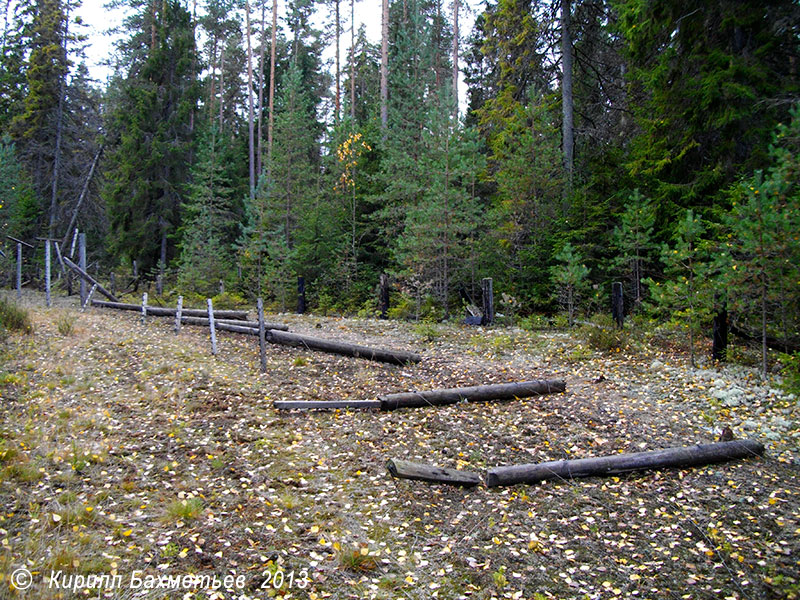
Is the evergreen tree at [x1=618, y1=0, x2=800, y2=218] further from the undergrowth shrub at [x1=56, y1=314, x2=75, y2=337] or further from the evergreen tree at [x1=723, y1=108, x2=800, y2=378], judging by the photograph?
the undergrowth shrub at [x1=56, y1=314, x2=75, y2=337]

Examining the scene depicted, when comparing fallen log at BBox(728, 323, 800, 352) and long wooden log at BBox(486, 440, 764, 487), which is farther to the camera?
fallen log at BBox(728, 323, 800, 352)

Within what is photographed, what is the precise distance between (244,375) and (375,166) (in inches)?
554

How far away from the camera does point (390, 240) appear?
1933 centimetres

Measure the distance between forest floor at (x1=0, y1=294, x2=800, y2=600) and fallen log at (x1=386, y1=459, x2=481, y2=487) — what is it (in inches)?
3.9

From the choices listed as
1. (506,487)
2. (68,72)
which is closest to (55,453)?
(506,487)

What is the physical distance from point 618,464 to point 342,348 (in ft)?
21.5

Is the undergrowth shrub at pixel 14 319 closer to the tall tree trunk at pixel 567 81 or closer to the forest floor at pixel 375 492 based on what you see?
the forest floor at pixel 375 492

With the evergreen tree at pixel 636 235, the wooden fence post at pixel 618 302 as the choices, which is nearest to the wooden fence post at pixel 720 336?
the wooden fence post at pixel 618 302

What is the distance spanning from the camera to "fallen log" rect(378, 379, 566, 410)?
7.77 m

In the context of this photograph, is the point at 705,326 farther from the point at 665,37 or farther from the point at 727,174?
the point at 665,37

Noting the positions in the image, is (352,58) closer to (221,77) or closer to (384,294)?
(221,77)

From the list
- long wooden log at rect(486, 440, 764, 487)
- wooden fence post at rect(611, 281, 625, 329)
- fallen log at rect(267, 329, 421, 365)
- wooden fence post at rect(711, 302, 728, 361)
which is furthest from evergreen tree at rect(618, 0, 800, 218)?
fallen log at rect(267, 329, 421, 365)

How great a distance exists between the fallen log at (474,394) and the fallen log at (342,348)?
7.51ft

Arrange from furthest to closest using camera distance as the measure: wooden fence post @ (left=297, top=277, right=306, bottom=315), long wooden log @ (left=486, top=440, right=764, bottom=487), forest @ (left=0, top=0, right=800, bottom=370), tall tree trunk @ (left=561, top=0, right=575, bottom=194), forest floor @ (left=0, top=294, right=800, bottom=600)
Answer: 1. wooden fence post @ (left=297, top=277, right=306, bottom=315)
2. tall tree trunk @ (left=561, top=0, right=575, bottom=194)
3. forest @ (left=0, top=0, right=800, bottom=370)
4. long wooden log @ (left=486, top=440, right=764, bottom=487)
5. forest floor @ (left=0, top=294, right=800, bottom=600)
